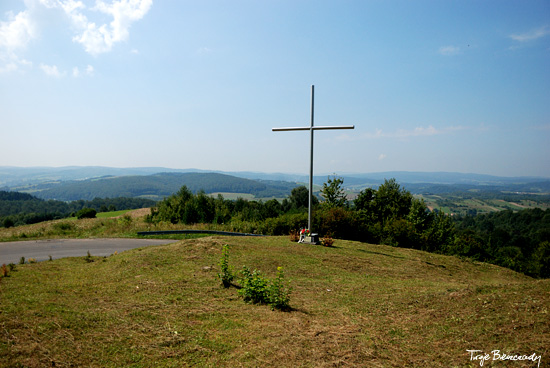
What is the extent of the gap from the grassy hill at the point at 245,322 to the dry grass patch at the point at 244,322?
0.02 m

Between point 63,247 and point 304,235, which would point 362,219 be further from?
point 63,247

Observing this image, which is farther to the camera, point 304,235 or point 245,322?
point 304,235

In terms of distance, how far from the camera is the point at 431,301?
20.5 feet

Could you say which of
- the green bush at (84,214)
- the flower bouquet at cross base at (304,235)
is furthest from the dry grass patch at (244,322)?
the green bush at (84,214)

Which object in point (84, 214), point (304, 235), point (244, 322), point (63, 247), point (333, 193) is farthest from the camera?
point (84, 214)

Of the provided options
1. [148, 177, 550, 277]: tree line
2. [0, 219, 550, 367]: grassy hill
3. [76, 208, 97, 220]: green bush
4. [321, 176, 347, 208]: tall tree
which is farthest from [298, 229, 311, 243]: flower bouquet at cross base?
[76, 208, 97, 220]: green bush

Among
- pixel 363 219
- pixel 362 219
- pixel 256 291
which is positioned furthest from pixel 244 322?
pixel 363 219

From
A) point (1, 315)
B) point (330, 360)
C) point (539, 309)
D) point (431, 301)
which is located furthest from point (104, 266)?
point (539, 309)

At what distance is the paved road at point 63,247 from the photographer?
13.9 metres

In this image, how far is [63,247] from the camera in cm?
1589

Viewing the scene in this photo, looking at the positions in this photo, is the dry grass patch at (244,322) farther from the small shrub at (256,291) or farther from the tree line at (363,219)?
the tree line at (363,219)

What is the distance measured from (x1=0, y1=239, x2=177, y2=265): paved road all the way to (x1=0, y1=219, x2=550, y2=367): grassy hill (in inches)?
218

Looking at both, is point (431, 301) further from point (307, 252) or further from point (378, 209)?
point (378, 209)

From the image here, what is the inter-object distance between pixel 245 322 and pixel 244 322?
2 centimetres
